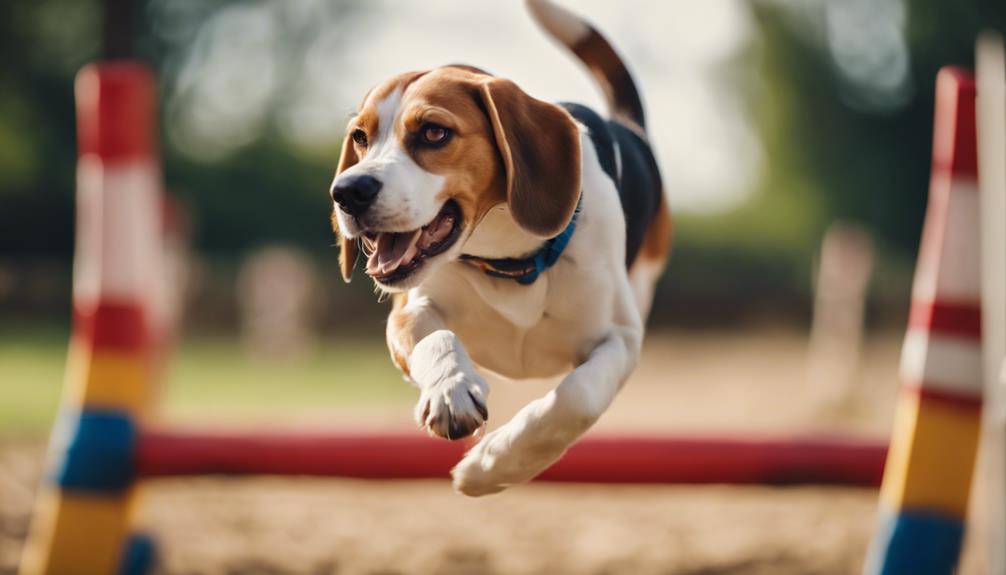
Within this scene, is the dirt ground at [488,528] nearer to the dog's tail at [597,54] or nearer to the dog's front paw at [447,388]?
the dog's tail at [597,54]

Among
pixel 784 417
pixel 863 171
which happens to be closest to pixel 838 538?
pixel 784 417

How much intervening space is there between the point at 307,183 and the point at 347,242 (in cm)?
1390

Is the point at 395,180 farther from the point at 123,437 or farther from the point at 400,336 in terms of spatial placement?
the point at 123,437

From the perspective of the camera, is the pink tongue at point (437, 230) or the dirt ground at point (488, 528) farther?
the dirt ground at point (488, 528)

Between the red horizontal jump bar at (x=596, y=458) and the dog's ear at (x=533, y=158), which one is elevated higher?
the dog's ear at (x=533, y=158)

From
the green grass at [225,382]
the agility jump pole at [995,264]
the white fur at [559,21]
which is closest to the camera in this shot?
the white fur at [559,21]

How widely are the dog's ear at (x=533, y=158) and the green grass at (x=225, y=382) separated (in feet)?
20.0

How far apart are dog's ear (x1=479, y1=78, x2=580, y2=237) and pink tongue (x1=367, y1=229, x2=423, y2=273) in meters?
0.14

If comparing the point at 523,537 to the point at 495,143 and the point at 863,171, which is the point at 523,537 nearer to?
the point at 495,143

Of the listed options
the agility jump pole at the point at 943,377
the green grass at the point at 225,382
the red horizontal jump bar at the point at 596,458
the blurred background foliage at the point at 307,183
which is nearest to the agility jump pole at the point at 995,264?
the agility jump pole at the point at 943,377

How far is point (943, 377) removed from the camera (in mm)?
2918

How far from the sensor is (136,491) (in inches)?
140

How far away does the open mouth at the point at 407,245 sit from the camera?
4.58 feet

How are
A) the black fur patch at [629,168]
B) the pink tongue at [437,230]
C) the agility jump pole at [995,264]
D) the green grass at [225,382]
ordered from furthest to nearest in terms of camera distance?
the green grass at [225,382], the agility jump pole at [995,264], the black fur patch at [629,168], the pink tongue at [437,230]
